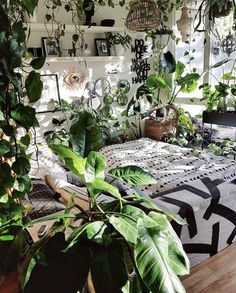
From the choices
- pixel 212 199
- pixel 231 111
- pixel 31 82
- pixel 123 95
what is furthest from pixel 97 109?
pixel 31 82

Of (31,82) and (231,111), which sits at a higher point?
(31,82)

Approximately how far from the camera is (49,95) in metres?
3.94

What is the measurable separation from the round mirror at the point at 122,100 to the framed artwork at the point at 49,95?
110cm

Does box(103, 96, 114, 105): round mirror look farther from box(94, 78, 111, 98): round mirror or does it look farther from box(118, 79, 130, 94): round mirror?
box(118, 79, 130, 94): round mirror

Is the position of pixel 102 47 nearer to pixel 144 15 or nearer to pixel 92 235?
pixel 144 15

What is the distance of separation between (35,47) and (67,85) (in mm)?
688

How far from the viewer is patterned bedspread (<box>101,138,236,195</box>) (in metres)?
2.73

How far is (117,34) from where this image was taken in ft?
14.0

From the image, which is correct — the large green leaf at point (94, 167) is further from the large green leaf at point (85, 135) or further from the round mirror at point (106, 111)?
the round mirror at point (106, 111)

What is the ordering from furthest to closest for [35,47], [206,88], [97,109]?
1. [97,109]
2. [206,88]
3. [35,47]

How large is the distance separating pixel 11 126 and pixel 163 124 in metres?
3.74

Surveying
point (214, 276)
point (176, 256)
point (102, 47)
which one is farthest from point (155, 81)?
point (176, 256)

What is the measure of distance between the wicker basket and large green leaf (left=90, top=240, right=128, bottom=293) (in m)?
3.80

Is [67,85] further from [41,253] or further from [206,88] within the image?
[41,253]
